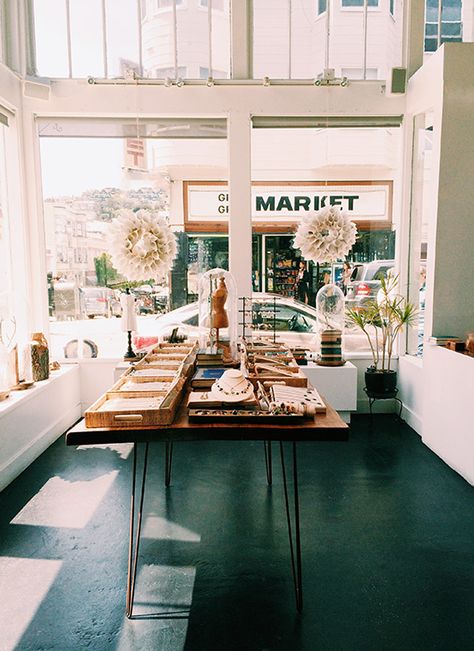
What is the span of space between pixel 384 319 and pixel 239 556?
3.22 metres

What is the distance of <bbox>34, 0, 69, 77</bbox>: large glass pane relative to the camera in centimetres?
552

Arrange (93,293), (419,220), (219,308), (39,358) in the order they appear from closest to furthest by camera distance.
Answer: (219,308) < (39,358) < (419,220) < (93,293)

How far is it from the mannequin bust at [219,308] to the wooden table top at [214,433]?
1.27m

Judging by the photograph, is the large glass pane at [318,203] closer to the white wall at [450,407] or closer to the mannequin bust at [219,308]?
the white wall at [450,407]

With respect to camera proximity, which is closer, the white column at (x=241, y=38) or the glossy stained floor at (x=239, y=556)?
the glossy stained floor at (x=239, y=556)

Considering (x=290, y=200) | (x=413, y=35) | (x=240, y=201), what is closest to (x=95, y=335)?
(x=240, y=201)

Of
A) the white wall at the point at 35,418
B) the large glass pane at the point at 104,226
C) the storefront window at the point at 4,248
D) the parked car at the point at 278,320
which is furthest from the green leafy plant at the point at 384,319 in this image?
the storefront window at the point at 4,248

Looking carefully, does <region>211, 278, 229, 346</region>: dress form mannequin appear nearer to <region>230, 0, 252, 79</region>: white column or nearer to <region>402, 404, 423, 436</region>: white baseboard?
<region>402, 404, 423, 436</region>: white baseboard

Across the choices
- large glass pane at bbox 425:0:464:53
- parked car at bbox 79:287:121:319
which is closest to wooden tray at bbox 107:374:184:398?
parked car at bbox 79:287:121:319

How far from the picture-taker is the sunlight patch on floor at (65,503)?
3.61m

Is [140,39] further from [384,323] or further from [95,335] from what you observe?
[384,323]

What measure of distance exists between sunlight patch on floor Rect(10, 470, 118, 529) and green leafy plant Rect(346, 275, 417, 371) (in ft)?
9.58

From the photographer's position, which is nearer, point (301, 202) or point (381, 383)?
point (381, 383)

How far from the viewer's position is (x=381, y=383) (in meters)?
5.54
